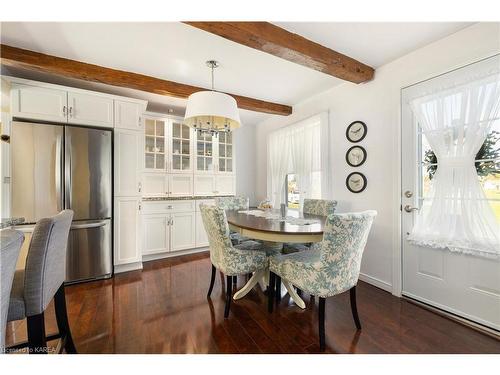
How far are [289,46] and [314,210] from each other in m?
1.77

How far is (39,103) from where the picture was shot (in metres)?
2.45

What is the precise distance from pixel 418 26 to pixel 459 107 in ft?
2.46

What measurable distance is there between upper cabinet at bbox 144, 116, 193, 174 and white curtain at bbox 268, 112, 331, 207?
155cm

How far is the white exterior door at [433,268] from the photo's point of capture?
1.72 meters

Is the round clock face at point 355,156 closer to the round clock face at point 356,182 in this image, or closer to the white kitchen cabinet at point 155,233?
the round clock face at point 356,182

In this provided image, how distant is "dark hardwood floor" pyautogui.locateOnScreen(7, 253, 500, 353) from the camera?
5.03ft

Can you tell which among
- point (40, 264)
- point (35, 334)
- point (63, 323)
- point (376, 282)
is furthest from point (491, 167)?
point (63, 323)

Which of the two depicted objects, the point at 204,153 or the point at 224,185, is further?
the point at 224,185

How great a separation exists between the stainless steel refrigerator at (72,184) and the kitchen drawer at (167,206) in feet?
2.17

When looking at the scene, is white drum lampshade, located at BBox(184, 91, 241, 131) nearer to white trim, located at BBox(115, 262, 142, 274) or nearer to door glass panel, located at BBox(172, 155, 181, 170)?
door glass panel, located at BBox(172, 155, 181, 170)

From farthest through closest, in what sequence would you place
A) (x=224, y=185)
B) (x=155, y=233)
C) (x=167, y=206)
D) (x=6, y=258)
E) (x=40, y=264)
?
(x=224, y=185), (x=167, y=206), (x=155, y=233), (x=40, y=264), (x=6, y=258)

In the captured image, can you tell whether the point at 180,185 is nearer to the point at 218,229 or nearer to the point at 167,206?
the point at 167,206

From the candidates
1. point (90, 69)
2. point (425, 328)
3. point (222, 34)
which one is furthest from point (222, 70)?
point (425, 328)

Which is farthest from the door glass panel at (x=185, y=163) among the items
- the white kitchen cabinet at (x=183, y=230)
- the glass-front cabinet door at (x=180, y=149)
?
the white kitchen cabinet at (x=183, y=230)
